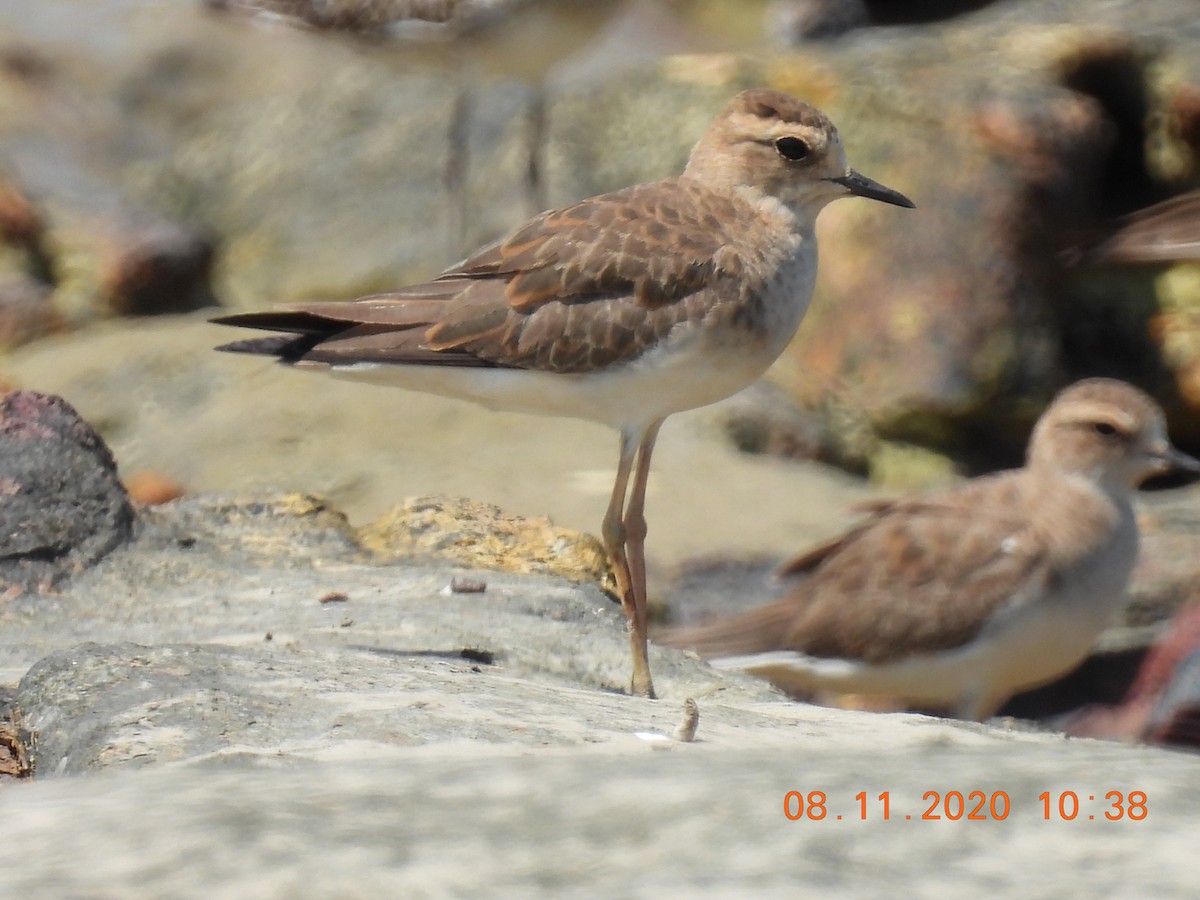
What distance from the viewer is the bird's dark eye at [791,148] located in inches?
222

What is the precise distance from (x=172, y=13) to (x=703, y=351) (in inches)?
402

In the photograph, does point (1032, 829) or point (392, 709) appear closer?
point (1032, 829)

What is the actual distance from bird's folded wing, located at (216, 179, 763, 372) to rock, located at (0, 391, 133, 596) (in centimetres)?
55

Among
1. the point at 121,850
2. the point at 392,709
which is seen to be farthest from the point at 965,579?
the point at 121,850

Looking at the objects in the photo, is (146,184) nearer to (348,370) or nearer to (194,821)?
(348,370)

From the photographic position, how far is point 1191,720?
473 centimetres

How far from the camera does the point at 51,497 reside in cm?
520

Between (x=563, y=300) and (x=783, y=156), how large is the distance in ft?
2.84

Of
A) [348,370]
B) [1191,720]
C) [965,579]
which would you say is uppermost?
[348,370]

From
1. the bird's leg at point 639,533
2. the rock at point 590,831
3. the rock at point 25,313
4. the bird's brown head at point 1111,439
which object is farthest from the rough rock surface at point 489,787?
the rock at point 25,313

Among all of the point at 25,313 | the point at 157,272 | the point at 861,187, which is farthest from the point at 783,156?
the point at 25,313

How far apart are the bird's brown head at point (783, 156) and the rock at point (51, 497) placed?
2025 mm

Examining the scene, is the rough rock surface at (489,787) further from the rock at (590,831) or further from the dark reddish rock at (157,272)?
the dark reddish rock at (157,272)
